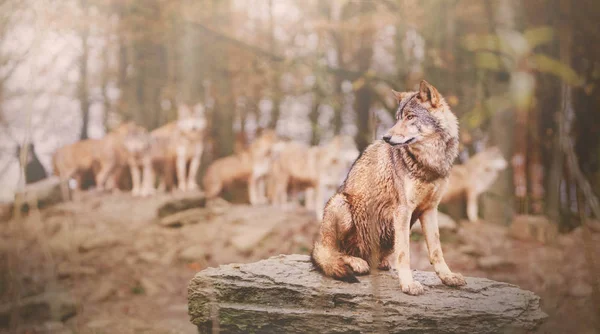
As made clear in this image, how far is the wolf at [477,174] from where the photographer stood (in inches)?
184

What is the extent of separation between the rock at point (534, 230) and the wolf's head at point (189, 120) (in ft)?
11.0

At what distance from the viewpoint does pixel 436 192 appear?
2377 mm

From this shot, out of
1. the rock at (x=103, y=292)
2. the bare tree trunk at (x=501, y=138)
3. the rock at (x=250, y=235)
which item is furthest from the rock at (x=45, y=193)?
the bare tree trunk at (x=501, y=138)

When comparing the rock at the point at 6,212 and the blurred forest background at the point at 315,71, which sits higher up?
the blurred forest background at the point at 315,71

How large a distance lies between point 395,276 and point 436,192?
20.5 inches

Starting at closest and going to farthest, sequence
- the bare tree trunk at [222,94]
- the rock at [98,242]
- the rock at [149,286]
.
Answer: the rock at [149,286] < the rock at [98,242] < the bare tree trunk at [222,94]

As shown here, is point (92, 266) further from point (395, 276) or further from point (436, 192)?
point (436, 192)

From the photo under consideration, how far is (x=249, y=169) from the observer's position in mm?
4957

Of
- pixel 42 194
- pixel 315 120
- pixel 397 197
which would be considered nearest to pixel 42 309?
pixel 42 194

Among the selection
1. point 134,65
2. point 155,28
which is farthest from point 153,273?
point 155,28

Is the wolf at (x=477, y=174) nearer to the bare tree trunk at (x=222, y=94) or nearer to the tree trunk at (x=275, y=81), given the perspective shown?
the tree trunk at (x=275, y=81)

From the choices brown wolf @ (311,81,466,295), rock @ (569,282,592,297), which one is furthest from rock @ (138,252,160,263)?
rock @ (569,282,592,297)

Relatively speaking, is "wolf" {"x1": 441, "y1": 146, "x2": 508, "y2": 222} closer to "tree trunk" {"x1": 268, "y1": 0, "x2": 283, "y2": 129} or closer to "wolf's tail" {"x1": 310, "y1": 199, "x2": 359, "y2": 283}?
"tree trunk" {"x1": 268, "y1": 0, "x2": 283, "y2": 129}

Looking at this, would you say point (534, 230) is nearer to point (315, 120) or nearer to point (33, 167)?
point (315, 120)
